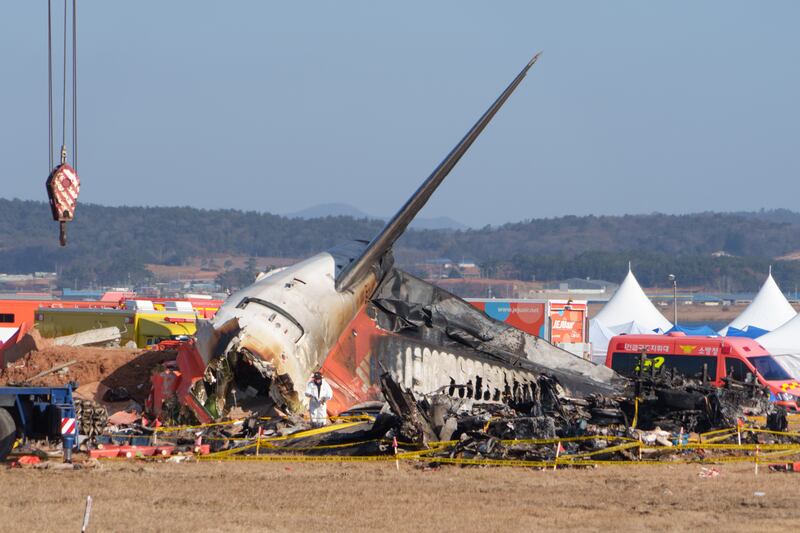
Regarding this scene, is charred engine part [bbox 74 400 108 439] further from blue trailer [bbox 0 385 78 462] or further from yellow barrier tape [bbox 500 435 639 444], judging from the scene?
yellow barrier tape [bbox 500 435 639 444]

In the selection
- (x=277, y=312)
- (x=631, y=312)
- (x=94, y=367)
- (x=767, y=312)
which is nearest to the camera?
(x=277, y=312)

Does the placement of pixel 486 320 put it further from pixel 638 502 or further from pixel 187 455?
pixel 638 502

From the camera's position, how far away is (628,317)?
6172 cm

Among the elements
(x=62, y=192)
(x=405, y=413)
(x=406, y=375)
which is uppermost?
(x=62, y=192)

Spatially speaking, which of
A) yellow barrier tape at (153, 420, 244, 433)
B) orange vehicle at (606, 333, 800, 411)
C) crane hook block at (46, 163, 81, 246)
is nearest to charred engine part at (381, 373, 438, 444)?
yellow barrier tape at (153, 420, 244, 433)

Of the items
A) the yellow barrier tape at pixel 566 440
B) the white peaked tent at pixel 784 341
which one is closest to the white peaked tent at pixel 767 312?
the white peaked tent at pixel 784 341

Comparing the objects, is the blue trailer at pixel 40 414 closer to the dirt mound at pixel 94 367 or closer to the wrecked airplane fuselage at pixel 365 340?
the wrecked airplane fuselage at pixel 365 340

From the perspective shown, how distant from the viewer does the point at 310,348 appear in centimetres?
2575

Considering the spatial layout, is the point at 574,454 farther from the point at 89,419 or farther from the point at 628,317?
the point at 628,317

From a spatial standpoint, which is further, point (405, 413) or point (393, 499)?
point (405, 413)

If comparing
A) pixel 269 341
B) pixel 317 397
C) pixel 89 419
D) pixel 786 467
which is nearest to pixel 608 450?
pixel 786 467

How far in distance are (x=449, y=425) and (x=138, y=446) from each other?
588 centimetres

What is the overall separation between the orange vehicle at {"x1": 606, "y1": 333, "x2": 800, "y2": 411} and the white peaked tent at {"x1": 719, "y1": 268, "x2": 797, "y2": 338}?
91.6ft

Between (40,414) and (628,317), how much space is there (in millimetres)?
44171
